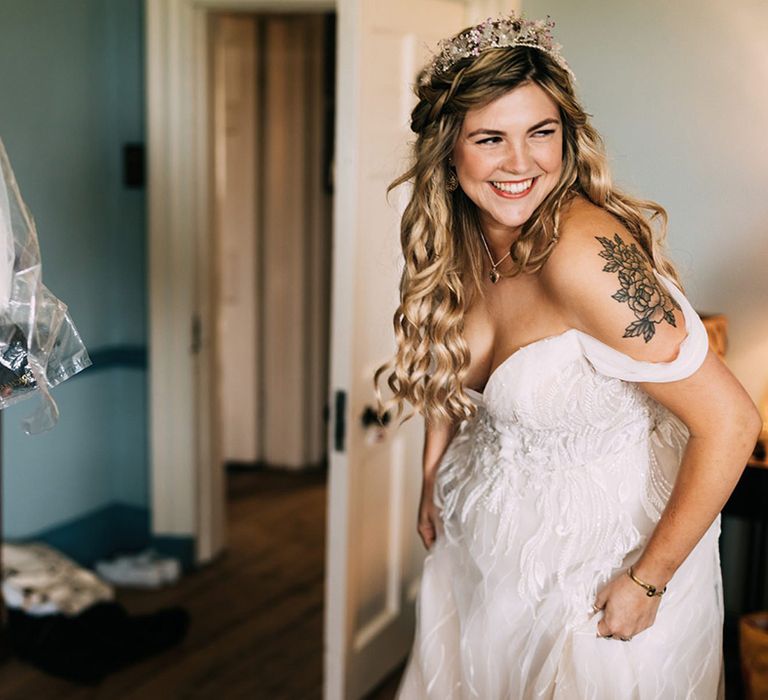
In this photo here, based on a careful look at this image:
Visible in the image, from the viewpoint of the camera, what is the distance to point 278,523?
14.5 feet

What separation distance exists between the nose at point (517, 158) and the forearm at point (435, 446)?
60 centimetres

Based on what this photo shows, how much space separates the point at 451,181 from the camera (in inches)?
64.7

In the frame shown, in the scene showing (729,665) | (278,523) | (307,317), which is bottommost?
(278,523)

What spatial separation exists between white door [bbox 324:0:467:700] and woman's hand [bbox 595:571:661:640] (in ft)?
3.06

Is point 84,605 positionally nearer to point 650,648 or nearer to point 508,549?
point 508,549

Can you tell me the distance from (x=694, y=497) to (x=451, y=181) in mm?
638

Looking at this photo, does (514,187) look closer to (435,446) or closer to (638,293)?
(638,293)

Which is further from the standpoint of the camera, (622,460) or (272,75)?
(272,75)

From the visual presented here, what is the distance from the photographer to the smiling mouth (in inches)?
60.1

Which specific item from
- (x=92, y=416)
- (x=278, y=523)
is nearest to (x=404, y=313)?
(x=92, y=416)

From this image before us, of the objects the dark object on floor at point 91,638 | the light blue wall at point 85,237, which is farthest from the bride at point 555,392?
the light blue wall at point 85,237

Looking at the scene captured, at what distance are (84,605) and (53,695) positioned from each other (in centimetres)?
36

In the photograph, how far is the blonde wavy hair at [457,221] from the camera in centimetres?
150

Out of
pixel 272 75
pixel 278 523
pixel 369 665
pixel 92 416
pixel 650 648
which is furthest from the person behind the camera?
pixel 272 75
